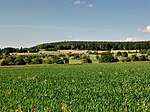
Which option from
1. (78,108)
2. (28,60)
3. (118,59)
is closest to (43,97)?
(78,108)

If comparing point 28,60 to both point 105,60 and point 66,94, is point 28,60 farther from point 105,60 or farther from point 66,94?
point 66,94

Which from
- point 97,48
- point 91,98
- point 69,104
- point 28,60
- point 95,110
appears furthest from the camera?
point 97,48

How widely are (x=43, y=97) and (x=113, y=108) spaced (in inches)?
215

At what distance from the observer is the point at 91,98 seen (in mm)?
17234

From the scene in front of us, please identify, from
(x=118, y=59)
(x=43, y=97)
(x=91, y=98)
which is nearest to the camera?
(x=91, y=98)

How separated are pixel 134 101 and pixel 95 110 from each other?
3.17 m

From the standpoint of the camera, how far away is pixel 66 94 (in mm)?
19141

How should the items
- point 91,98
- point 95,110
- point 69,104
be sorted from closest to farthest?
point 95,110, point 69,104, point 91,98

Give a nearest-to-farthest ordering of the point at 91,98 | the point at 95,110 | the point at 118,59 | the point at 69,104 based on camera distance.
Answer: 1. the point at 95,110
2. the point at 69,104
3. the point at 91,98
4. the point at 118,59

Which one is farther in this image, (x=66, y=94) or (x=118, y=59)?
(x=118, y=59)

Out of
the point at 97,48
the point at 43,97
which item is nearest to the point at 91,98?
the point at 43,97

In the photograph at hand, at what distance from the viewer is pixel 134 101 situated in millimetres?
16250

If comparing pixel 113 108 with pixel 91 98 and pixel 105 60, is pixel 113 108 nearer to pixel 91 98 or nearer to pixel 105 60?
pixel 91 98

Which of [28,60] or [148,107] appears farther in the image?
[28,60]
